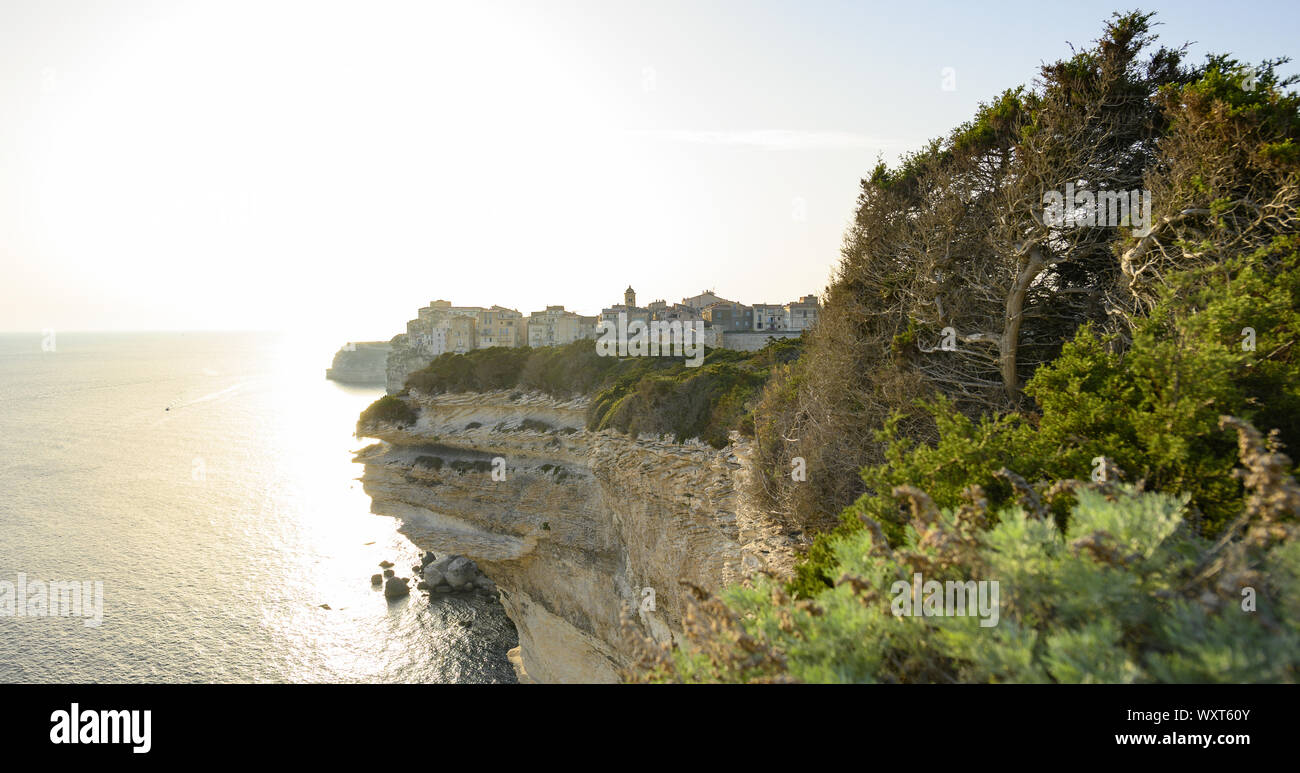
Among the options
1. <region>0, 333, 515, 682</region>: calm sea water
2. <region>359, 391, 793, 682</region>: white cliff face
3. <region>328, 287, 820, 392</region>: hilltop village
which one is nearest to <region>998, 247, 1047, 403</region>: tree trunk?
<region>359, 391, 793, 682</region>: white cliff face

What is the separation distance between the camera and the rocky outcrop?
13525 centimetres

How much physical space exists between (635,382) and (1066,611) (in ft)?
86.0

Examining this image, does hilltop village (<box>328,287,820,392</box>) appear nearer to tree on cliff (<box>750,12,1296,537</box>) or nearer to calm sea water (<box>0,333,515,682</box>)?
calm sea water (<box>0,333,515,682</box>)

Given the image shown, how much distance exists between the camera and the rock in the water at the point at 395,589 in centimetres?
3325

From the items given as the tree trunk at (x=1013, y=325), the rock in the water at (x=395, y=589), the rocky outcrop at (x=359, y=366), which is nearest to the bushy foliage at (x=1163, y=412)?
the tree trunk at (x=1013, y=325)

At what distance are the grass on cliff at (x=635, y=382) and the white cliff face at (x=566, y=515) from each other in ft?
3.50

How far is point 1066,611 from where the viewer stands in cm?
287

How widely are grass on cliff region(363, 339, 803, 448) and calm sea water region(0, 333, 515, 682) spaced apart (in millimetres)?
12134

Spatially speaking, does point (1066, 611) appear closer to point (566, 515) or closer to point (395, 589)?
point (566, 515)

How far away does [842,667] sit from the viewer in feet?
10.3

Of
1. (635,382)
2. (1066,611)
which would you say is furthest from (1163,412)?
(635,382)

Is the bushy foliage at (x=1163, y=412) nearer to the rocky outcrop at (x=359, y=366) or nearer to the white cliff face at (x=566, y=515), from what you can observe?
the white cliff face at (x=566, y=515)
